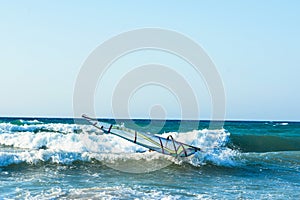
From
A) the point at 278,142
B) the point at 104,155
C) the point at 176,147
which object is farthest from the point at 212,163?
the point at 278,142

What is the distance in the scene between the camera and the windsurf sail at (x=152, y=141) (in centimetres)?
1324

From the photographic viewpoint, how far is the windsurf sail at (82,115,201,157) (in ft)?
43.4

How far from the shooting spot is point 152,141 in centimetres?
1378

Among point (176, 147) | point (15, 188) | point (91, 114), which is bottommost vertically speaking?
point (15, 188)

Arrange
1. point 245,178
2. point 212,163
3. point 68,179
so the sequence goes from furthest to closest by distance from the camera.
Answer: point 212,163 < point 245,178 < point 68,179

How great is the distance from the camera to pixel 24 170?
1241cm

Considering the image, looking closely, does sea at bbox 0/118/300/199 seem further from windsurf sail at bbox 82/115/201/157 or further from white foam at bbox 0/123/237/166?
windsurf sail at bbox 82/115/201/157

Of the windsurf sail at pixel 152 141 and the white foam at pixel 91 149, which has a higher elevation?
the windsurf sail at pixel 152 141

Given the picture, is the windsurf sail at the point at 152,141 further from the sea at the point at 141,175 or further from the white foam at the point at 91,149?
the white foam at the point at 91,149

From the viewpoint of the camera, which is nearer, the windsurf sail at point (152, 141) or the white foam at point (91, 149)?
the windsurf sail at point (152, 141)

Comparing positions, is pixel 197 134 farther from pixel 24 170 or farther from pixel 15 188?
pixel 15 188

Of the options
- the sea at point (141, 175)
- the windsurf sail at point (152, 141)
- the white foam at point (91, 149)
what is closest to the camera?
the sea at point (141, 175)

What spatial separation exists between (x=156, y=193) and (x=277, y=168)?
6.39 m

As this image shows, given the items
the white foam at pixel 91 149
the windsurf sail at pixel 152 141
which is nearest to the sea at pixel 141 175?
the white foam at pixel 91 149
